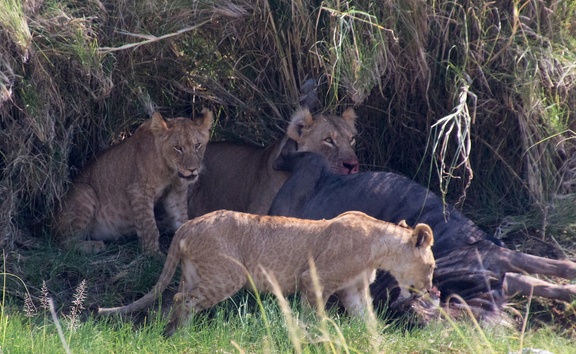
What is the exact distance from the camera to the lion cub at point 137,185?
21.9ft

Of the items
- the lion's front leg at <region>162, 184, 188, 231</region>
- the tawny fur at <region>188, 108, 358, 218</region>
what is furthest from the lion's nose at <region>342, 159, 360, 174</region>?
the lion's front leg at <region>162, 184, 188, 231</region>

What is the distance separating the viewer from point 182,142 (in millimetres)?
6660

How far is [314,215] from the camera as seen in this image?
6258 millimetres

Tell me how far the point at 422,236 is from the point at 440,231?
2.20 feet

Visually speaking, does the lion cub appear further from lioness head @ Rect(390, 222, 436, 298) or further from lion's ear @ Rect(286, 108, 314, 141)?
lioness head @ Rect(390, 222, 436, 298)

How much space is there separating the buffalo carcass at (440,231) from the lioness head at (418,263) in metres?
0.22

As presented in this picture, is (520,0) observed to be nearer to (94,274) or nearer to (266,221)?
(266,221)

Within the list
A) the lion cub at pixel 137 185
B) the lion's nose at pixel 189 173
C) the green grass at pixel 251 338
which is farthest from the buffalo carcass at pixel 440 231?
the lion cub at pixel 137 185

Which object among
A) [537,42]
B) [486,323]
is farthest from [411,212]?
A: [537,42]

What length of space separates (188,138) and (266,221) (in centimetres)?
152

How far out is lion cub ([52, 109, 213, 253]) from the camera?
6.68m

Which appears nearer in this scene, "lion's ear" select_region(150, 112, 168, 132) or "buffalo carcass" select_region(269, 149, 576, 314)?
"buffalo carcass" select_region(269, 149, 576, 314)

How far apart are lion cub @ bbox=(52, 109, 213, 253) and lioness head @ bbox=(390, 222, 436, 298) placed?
205 cm

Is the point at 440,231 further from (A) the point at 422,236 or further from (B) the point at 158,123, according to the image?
(B) the point at 158,123
